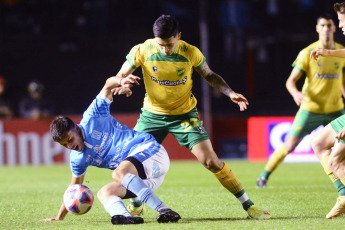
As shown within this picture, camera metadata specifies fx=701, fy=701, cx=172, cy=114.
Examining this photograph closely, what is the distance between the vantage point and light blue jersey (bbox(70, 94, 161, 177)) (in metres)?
6.39

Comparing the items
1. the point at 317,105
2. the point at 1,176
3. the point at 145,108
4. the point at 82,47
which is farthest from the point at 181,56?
the point at 82,47

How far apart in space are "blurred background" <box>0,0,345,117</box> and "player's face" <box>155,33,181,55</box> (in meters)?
10.5

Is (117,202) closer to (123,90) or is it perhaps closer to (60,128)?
(60,128)

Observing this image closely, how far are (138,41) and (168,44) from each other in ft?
34.9

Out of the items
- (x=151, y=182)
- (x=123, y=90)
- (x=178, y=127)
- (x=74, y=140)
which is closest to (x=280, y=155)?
(x=178, y=127)

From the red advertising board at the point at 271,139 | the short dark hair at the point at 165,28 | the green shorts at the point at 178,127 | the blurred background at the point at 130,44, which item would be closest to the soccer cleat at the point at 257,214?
the green shorts at the point at 178,127

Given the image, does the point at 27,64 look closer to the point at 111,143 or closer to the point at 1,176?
the point at 1,176

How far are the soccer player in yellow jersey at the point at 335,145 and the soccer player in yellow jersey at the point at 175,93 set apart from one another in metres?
0.84

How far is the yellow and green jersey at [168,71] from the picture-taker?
708 cm

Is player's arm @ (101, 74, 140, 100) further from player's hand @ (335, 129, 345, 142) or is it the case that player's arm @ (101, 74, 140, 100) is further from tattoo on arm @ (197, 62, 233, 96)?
player's hand @ (335, 129, 345, 142)

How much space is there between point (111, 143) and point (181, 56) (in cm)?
122

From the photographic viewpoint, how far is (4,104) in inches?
661

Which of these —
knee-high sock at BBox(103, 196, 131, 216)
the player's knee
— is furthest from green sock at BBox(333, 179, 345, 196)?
knee-high sock at BBox(103, 196, 131, 216)

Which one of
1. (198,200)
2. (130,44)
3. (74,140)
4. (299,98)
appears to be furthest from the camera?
(130,44)
